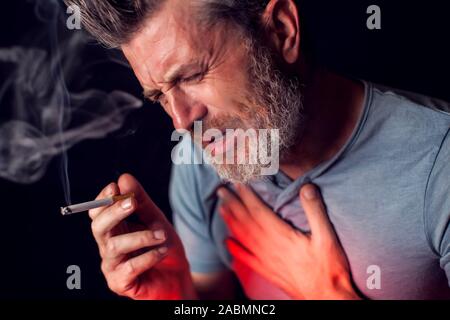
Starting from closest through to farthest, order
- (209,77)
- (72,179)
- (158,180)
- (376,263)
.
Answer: (209,77)
(376,263)
(72,179)
(158,180)

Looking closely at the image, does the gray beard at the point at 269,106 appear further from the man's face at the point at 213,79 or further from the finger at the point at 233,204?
the finger at the point at 233,204

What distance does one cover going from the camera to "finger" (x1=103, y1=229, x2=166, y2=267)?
1.06 metres

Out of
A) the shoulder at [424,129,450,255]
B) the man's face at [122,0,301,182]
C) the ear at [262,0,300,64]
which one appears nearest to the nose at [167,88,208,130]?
the man's face at [122,0,301,182]

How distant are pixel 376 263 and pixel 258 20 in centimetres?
67

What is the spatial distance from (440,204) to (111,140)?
0.90 metres

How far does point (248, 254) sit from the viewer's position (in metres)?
1.38

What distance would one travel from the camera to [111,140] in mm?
1365

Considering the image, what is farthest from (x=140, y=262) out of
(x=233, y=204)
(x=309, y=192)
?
(x=309, y=192)

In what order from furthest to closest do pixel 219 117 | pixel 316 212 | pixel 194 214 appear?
pixel 194 214
pixel 316 212
pixel 219 117

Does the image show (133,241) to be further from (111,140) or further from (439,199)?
(439,199)

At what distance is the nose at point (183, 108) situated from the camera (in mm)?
1045

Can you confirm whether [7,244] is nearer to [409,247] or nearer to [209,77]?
[209,77]
